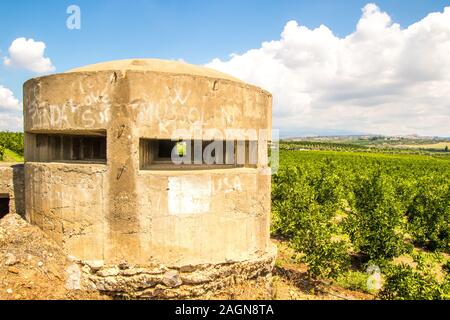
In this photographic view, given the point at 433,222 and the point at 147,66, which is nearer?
the point at 147,66

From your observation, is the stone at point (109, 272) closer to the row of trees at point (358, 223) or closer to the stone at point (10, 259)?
the stone at point (10, 259)

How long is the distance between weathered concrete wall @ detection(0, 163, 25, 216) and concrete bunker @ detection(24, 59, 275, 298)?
832mm

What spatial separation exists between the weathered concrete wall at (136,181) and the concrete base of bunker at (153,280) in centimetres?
12

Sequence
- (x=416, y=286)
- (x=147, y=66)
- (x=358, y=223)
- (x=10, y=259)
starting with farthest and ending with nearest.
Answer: (x=358, y=223) < (x=416, y=286) < (x=147, y=66) < (x=10, y=259)

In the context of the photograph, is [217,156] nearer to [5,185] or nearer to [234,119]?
[234,119]

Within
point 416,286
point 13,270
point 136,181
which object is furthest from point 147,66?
point 416,286

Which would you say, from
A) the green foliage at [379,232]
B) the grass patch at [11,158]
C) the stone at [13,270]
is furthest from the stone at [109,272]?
the grass patch at [11,158]

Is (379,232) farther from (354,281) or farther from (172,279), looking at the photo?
(172,279)

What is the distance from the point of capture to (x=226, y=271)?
218 inches

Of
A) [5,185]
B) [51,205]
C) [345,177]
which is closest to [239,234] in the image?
[51,205]

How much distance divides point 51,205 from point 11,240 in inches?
35.1

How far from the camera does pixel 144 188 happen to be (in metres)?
5.05

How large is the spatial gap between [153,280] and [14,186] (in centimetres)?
336
